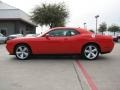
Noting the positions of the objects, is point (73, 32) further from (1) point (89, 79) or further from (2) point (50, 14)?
(2) point (50, 14)

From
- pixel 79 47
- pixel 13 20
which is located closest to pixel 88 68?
pixel 79 47

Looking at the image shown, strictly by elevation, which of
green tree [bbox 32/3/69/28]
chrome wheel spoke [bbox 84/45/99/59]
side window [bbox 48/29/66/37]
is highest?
green tree [bbox 32/3/69/28]

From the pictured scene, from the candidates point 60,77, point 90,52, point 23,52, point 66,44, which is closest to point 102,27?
point 90,52

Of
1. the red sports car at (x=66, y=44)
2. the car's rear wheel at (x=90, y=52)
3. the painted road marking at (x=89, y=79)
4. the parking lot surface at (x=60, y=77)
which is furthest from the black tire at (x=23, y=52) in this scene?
the painted road marking at (x=89, y=79)

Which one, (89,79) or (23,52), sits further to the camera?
(23,52)

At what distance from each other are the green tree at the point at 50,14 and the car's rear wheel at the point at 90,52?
130 feet

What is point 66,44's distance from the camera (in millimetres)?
14008

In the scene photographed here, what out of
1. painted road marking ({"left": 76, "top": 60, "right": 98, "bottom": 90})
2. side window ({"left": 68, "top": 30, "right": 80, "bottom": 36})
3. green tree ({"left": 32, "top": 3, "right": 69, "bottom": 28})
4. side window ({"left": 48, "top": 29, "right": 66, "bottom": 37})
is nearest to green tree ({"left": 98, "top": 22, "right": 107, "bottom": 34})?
green tree ({"left": 32, "top": 3, "right": 69, "bottom": 28})

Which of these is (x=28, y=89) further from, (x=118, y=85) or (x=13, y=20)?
(x=13, y=20)

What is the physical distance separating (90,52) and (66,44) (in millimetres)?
1092

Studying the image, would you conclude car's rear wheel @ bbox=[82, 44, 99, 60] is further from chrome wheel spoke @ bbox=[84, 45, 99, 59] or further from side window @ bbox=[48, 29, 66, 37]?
side window @ bbox=[48, 29, 66, 37]

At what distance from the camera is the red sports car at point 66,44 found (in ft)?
45.9

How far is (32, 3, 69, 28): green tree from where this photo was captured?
176ft

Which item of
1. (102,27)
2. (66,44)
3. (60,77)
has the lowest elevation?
(60,77)
